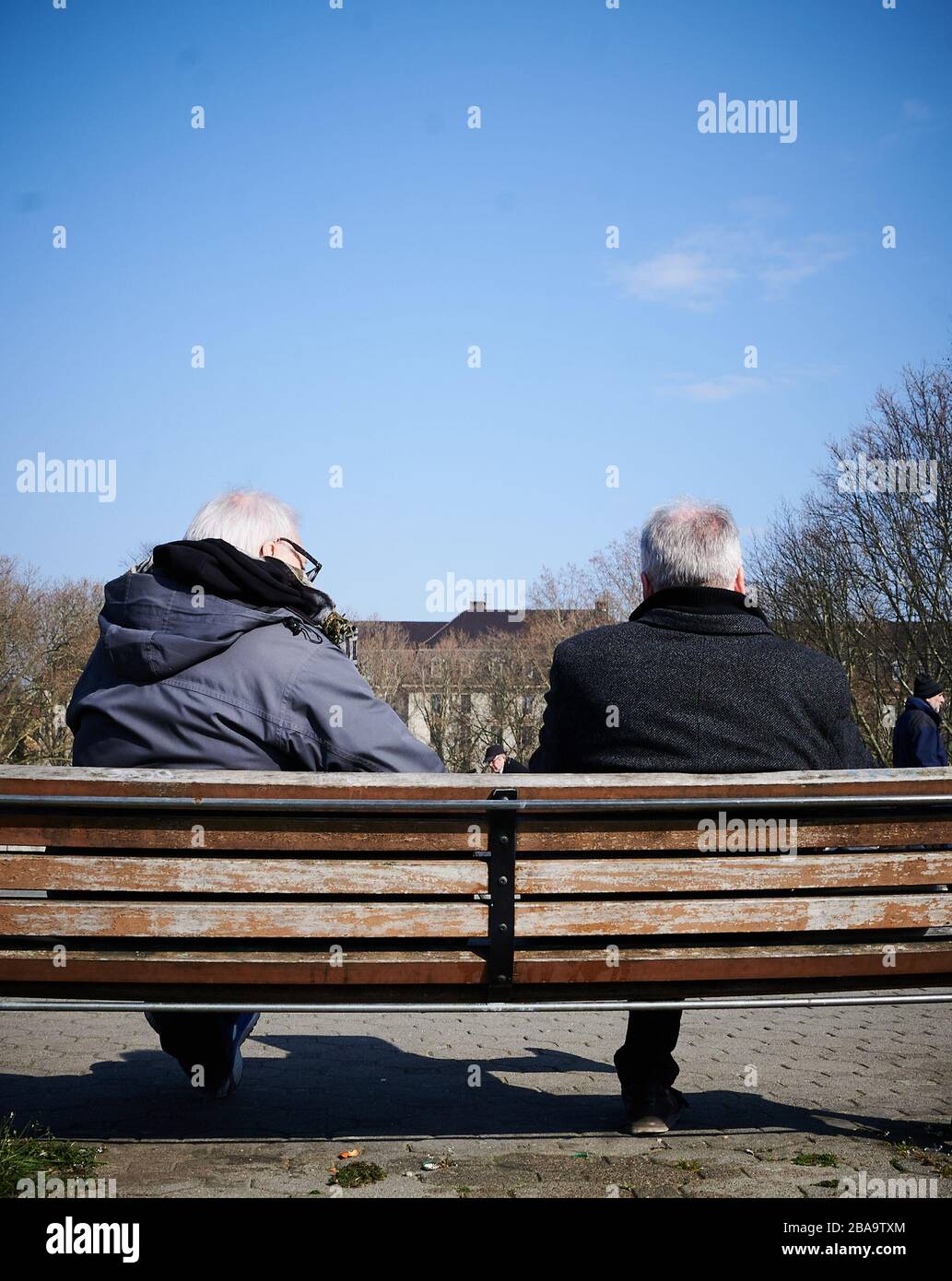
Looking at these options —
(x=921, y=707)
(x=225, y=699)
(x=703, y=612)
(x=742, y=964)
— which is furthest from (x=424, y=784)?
(x=921, y=707)

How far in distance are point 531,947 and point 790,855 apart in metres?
0.73

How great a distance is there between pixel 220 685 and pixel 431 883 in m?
0.92

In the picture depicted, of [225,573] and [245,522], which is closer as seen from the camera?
[225,573]

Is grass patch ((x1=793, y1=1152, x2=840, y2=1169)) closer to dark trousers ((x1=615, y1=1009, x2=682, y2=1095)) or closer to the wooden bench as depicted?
dark trousers ((x1=615, y1=1009, x2=682, y2=1095))

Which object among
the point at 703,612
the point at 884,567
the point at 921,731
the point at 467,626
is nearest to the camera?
the point at 703,612

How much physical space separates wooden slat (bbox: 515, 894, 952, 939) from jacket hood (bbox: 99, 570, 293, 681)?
3.87ft

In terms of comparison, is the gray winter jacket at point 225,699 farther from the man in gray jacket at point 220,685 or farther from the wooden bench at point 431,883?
the wooden bench at point 431,883

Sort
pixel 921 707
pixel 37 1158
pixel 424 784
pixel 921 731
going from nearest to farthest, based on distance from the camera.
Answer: pixel 424 784, pixel 37 1158, pixel 921 731, pixel 921 707

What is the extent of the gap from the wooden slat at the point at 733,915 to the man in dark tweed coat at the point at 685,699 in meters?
0.56

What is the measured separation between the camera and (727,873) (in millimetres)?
3217

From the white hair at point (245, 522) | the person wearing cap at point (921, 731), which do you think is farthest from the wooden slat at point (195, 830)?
the person wearing cap at point (921, 731)

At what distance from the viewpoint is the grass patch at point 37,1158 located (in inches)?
126

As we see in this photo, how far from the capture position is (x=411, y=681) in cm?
6644

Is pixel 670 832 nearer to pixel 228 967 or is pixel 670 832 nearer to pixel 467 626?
pixel 228 967
